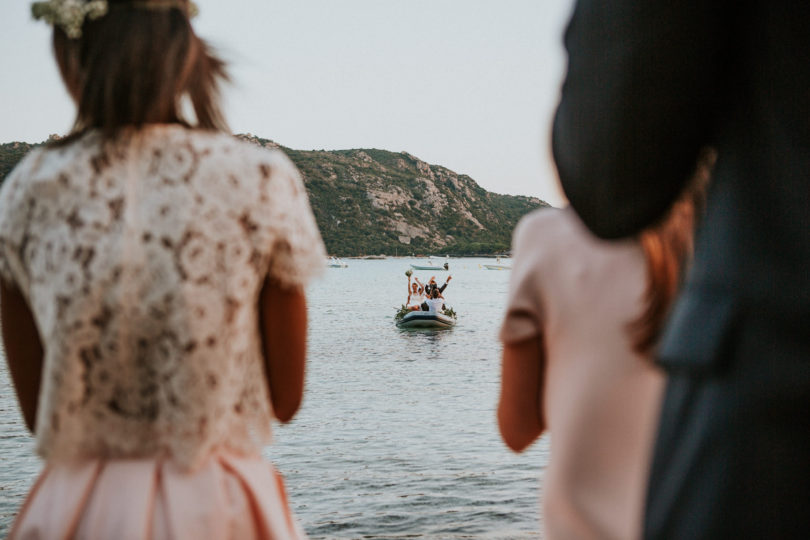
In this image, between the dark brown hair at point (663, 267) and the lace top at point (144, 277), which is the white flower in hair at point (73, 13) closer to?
the lace top at point (144, 277)

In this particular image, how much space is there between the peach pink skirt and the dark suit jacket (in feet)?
2.73

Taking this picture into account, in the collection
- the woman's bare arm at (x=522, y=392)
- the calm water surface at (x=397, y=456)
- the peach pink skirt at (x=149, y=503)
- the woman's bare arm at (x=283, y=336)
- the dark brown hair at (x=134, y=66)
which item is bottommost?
the calm water surface at (x=397, y=456)

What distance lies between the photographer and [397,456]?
1534cm

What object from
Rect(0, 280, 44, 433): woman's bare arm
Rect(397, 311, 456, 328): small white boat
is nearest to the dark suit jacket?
Rect(0, 280, 44, 433): woman's bare arm

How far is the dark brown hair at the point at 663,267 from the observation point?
1240 mm

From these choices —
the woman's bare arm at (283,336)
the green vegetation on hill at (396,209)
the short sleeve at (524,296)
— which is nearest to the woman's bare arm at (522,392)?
the short sleeve at (524,296)

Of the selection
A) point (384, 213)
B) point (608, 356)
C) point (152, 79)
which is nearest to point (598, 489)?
point (608, 356)

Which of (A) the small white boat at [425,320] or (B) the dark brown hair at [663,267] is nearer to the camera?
(B) the dark brown hair at [663,267]

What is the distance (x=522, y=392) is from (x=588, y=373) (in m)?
0.23

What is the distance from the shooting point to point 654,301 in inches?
51.0

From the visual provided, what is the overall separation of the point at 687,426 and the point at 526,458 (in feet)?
48.8

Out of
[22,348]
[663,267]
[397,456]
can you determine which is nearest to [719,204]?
[663,267]

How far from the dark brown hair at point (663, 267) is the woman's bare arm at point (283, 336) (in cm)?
62

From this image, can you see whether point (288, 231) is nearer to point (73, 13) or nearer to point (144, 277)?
point (144, 277)
